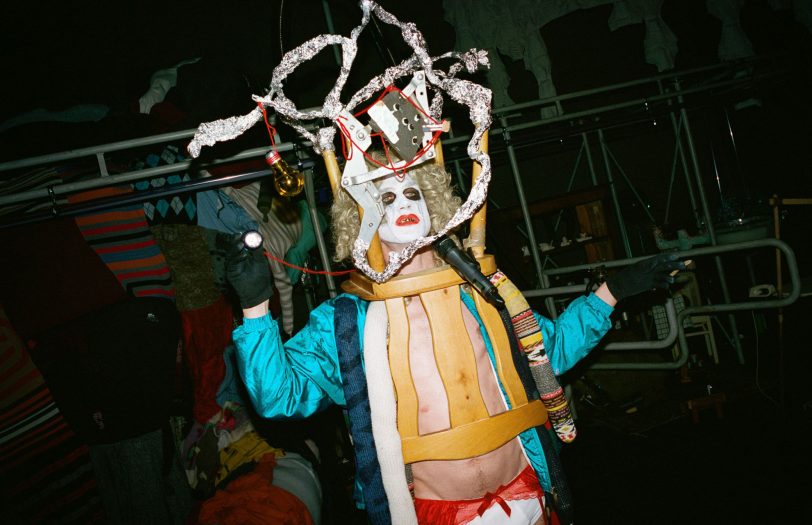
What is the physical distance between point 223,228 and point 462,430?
8.96ft

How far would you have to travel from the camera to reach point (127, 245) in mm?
2924

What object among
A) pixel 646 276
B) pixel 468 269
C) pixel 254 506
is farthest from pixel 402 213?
pixel 254 506

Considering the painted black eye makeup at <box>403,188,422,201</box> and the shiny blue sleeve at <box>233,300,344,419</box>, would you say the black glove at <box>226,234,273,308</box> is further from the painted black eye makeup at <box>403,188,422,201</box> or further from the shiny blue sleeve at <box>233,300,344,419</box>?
the painted black eye makeup at <box>403,188,422,201</box>

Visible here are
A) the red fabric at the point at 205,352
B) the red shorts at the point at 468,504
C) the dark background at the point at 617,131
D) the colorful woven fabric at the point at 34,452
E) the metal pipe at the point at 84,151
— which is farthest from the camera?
the red fabric at the point at 205,352

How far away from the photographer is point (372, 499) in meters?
1.57

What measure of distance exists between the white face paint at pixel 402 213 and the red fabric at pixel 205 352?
7.78 feet

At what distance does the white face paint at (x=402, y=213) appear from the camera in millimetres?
1681

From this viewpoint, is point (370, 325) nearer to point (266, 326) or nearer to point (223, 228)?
point (266, 326)

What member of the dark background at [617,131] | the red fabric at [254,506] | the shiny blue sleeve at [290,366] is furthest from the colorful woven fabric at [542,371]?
the red fabric at [254,506]

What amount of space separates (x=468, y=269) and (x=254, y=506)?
93.6 inches

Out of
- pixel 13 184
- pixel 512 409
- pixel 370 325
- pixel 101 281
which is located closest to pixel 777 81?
pixel 512 409

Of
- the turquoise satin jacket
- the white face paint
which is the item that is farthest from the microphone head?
the turquoise satin jacket

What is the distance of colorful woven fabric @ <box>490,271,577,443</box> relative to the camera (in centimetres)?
168

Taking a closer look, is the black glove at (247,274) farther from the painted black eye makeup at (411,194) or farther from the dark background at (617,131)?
the dark background at (617,131)
